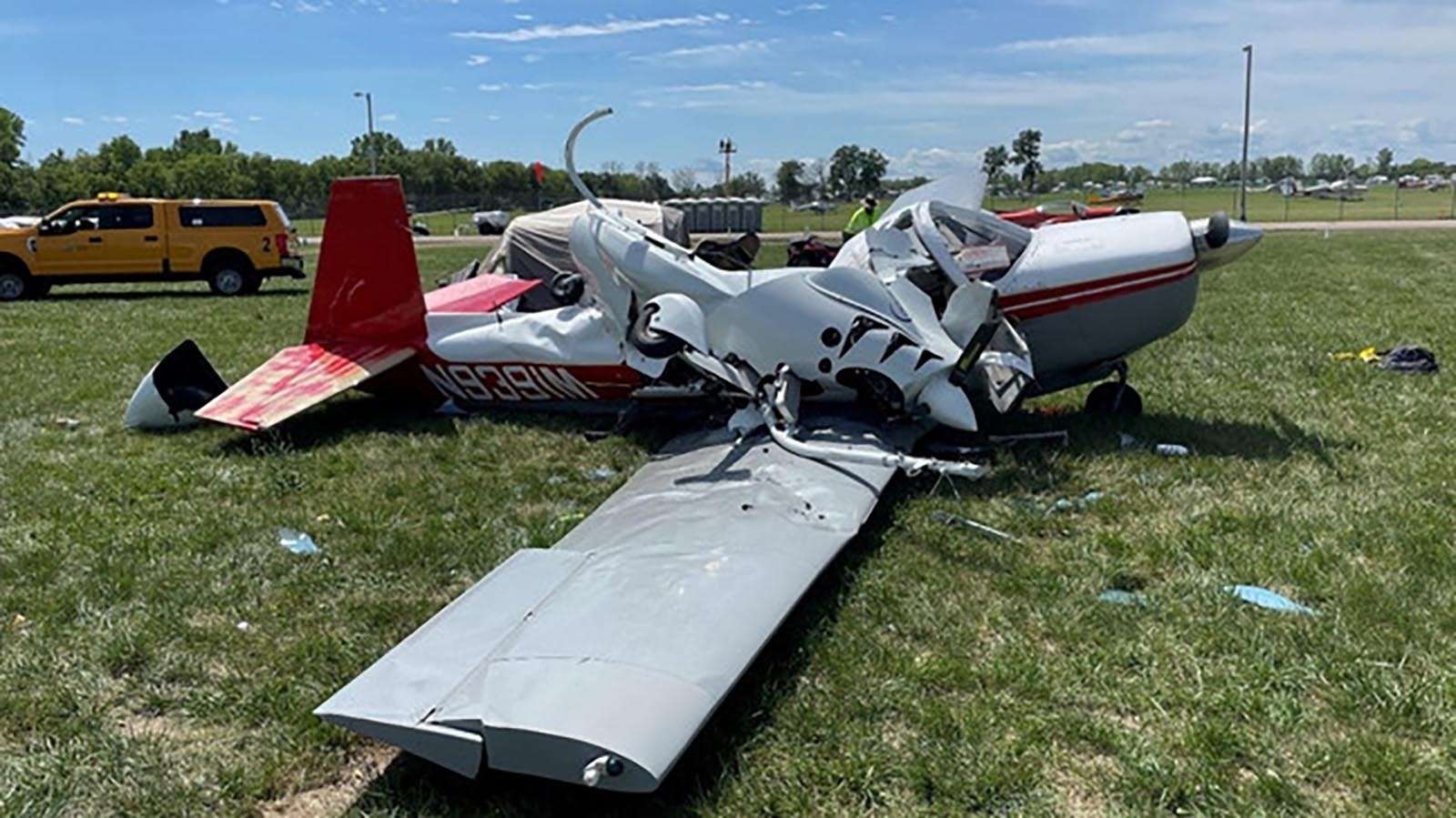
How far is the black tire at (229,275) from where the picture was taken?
20562mm

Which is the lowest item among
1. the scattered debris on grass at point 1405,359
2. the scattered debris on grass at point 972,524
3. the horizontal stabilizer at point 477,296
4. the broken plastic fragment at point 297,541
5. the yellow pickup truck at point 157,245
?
the broken plastic fragment at point 297,541

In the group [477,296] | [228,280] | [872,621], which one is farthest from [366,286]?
[228,280]

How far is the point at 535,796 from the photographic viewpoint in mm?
3139

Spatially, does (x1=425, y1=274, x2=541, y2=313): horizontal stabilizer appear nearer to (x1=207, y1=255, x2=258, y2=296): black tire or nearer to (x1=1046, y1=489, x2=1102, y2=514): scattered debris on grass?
(x1=1046, y1=489, x2=1102, y2=514): scattered debris on grass

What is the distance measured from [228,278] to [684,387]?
16981mm

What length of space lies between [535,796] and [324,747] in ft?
2.83

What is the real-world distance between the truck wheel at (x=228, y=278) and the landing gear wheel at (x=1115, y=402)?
17962 millimetres

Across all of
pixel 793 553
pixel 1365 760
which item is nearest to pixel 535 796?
pixel 793 553

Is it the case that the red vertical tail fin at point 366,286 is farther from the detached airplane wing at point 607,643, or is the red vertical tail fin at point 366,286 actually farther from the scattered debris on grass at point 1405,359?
the scattered debris on grass at point 1405,359

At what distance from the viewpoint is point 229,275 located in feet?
67.9

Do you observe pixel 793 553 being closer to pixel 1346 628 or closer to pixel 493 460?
pixel 1346 628

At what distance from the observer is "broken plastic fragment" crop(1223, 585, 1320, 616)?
4324mm

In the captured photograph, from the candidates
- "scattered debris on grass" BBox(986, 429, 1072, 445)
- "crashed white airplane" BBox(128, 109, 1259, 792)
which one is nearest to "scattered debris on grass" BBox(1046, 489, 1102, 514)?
"crashed white airplane" BBox(128, 109, 1259, 792)

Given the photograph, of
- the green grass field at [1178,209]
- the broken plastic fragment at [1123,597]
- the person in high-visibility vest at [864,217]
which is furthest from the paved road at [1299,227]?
the broken plastic fragment at [1123,597]
